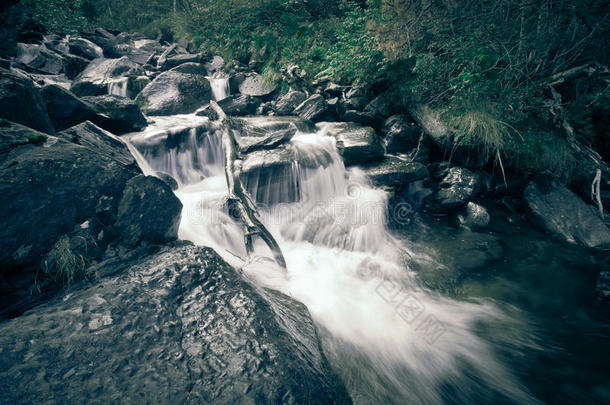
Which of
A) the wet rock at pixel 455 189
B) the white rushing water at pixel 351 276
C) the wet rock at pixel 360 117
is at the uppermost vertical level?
the wet rock at pixel 360 117

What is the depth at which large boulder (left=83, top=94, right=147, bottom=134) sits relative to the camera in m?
5.26

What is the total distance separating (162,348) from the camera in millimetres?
1427

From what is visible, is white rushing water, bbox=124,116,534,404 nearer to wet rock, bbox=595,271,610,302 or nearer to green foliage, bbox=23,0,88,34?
wet rock, bbox=595,271,610,302

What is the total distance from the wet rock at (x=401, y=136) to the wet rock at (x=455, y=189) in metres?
1.09

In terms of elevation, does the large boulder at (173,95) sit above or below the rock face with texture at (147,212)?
above

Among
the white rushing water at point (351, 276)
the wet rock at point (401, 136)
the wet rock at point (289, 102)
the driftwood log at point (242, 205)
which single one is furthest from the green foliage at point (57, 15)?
the wet rock at point (401, 136)

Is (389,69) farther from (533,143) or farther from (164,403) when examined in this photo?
(164,403)

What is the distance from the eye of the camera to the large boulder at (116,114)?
5.26 meters

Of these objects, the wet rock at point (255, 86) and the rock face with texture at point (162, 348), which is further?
the wet rock at point (255, 86)

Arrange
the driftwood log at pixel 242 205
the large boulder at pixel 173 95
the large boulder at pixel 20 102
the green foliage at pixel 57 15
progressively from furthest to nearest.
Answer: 1. the green foliage at pixel 57 15
2. the large boulder at pixel 173 95
3. the driftwood log at pixel 242 205
4. the large boulder at pixel 20 102

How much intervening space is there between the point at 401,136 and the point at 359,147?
116 centimetres

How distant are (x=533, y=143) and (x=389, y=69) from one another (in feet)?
11.4

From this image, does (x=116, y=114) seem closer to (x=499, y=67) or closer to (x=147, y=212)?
(x=147, y=212)

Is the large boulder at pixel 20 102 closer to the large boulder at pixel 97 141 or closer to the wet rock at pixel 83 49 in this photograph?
the large boulder at pixel 97 141
